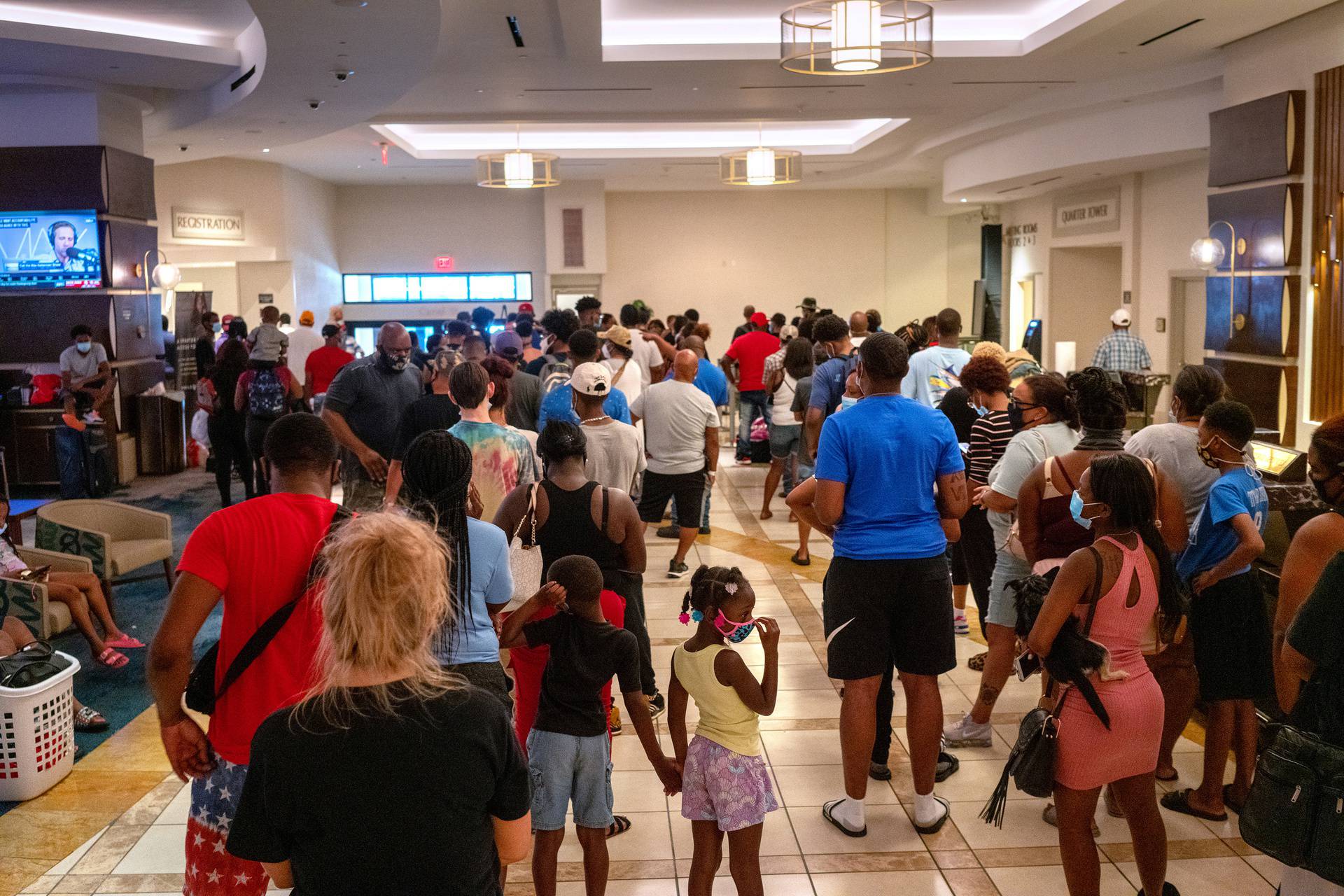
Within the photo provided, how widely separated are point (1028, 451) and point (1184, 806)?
1.40 meters

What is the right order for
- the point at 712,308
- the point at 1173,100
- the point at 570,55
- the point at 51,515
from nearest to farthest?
1. the point at 51,515
2. the point at 570,55
3. the point at 1173,100
4. the point at 712,308

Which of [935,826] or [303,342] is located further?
[303,342]

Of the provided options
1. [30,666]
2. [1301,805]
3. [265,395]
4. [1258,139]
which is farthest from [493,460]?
[1258,139]

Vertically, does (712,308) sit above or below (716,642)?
above

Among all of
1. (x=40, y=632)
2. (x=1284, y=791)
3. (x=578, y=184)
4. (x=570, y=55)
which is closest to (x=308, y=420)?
(x=1284, y=791)

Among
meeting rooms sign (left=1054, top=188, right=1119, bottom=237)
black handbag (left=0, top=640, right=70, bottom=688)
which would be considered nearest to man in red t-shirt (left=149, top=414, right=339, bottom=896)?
black handbag (left=0, top=640, right=70, bottom=688)

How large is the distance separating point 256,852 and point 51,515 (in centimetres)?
552

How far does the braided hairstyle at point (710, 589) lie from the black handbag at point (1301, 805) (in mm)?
1375

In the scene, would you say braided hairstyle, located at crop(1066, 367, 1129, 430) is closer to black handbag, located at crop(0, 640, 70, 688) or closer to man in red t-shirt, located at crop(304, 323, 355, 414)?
black handbag, located at crop(0, 640, 70, 688)

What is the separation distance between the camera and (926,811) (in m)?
4.06

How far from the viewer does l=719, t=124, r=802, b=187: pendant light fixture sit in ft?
44.0

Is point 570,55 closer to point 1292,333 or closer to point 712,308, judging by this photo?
point 1292,333

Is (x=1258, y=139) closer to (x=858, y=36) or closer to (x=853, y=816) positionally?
(x=858, y=36)

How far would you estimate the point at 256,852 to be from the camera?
190cm
